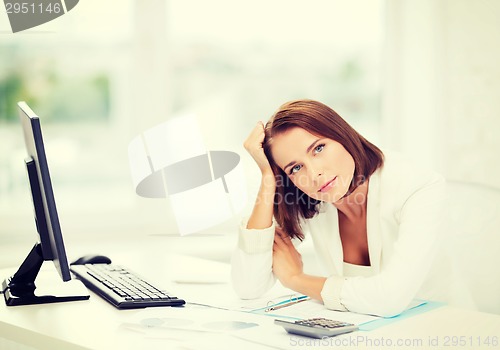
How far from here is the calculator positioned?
137 centimetres

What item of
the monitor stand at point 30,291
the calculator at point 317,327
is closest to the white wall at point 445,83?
the calculator at point 317,327

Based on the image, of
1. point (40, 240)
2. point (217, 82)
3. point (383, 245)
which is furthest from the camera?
point (217, 82)

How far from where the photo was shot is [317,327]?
140 centimetres

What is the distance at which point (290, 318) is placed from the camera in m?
1.56

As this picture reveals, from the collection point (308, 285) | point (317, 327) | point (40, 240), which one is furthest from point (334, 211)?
point (40, 240)

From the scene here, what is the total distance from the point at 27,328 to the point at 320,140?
2.58 feet

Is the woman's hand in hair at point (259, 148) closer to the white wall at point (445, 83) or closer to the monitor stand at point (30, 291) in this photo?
the monitor stand at point (30, 291)

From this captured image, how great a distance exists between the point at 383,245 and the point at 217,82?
147 centimetres

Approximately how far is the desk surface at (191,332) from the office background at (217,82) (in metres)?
1.12

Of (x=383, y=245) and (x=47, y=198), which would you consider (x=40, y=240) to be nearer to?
(x=47, y=198)

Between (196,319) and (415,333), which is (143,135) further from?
(415,333)

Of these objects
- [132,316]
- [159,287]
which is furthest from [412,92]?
[132,316]

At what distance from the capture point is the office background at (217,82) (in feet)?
9.32

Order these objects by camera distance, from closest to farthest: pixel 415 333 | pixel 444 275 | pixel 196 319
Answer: pixel 415 333, pixel 196 319, pixel 444 275
